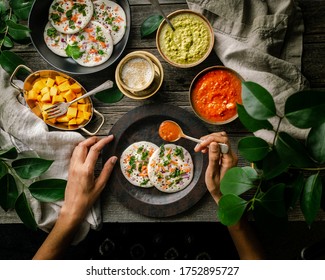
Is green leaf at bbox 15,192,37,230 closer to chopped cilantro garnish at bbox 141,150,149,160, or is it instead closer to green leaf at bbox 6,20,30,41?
chopped cilantro garnish at bbox 141,150,149,160

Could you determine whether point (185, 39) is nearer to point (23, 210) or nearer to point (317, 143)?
point (317, 143)

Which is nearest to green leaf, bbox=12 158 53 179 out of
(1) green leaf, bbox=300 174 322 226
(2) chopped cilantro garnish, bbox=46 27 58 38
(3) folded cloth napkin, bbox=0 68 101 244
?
(3) folded cloth napkin, bbox=0 68 101 244

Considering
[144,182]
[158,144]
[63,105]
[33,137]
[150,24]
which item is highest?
[150,24]

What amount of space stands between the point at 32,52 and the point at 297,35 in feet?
3.62

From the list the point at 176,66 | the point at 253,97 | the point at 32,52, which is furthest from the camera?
the point at 32,52

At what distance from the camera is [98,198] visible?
1542 millimetres

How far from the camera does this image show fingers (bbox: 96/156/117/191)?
5.01ft

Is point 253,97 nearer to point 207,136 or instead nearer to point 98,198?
point 207,136

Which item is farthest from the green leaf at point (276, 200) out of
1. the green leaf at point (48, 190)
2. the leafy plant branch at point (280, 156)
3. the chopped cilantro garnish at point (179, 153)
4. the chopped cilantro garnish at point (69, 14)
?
the chopped cilantro garnish at point (69, 14)

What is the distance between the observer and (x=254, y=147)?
1067mm

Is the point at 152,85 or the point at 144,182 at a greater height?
the point at 152,85

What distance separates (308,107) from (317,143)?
0.10 metres

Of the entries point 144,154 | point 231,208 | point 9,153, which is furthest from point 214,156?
point 9,153
